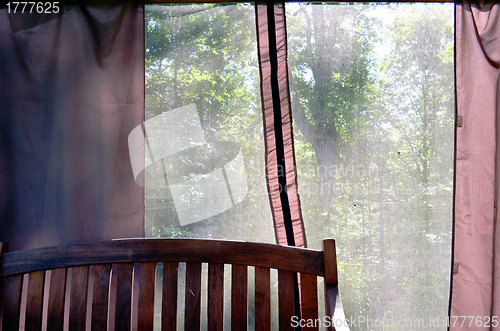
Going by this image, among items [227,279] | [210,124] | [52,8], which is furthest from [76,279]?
[52,8]

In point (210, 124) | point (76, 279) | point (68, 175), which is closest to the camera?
point (76, 279)

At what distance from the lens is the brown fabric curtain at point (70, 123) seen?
1.30m

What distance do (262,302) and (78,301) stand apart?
1.80 ft

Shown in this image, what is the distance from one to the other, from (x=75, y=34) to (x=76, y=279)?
105 cm

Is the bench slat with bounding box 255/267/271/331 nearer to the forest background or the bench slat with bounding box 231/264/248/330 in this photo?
the bench slat with bounding box 231/264/248/330

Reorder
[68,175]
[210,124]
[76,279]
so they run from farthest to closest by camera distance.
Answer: [210,124], [68,175], [76,279]

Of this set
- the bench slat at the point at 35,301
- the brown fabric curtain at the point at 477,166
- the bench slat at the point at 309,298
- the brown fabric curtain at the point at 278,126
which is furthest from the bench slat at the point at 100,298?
the brown fabric curtain at the point at 477,166

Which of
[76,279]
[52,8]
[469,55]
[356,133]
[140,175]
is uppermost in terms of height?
[52,8]

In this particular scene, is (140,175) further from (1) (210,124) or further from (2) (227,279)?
(2) (227,279)

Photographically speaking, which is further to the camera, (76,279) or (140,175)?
(140,175)

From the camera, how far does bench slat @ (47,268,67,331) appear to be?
34.8 inches

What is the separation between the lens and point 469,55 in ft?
4.36

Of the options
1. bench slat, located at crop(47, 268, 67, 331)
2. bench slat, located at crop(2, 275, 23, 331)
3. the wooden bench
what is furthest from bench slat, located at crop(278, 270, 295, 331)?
bench slat, located at crop(2, 275, 23, 331)

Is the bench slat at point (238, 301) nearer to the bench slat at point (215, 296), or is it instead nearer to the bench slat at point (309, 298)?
the bench slat at point (215, 296)
